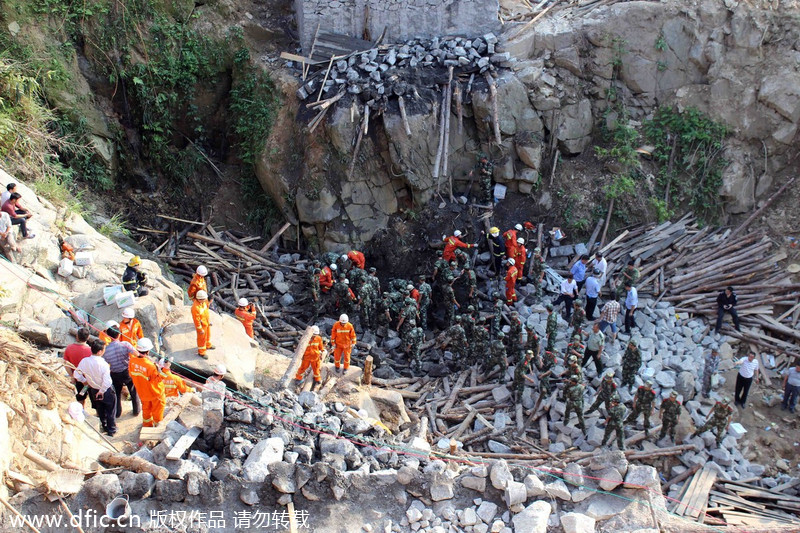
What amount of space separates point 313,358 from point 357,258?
14.9 ft

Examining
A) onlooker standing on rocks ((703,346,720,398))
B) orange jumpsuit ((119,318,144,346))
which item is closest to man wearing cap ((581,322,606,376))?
onlooker standing on rocks ((703,346,720,398))

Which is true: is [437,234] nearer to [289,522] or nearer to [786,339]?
[786,339]

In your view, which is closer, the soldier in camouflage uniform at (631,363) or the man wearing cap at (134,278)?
the man wearing cap at (134,278)

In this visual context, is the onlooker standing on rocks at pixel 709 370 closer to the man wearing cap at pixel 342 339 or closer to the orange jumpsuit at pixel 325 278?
the man wearing cap at pixel 342 339

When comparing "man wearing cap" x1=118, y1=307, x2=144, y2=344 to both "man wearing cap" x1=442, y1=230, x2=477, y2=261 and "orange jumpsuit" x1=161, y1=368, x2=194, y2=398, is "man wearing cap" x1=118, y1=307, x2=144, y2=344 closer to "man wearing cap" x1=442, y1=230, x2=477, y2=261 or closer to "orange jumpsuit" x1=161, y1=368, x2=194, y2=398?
"orange jumpsuit" x1=161, y1=368, x2=194, y2=398

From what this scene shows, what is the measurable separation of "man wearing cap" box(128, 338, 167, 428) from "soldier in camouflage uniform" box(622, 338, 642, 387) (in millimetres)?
8659

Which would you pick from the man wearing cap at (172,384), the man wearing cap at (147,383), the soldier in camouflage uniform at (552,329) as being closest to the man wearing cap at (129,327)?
the man wearing cap at (172,384)

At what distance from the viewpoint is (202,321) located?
12.4 meters

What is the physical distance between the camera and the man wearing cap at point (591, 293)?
15927 millimetres

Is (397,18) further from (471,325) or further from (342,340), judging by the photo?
(342,340)

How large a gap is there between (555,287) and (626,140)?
4.53 m

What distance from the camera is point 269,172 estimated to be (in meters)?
18.9

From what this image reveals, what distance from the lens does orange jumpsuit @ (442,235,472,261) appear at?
17141 mm

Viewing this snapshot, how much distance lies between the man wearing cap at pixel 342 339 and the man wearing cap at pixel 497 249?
17.0ft
